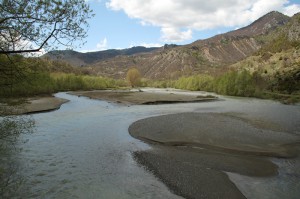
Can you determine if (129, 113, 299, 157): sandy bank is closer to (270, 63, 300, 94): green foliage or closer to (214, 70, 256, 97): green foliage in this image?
(214, 70, 256, 97): green foliage

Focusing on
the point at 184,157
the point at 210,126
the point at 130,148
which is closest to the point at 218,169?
the point at 184,157

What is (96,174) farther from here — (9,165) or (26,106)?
(26,106)

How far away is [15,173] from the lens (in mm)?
15359

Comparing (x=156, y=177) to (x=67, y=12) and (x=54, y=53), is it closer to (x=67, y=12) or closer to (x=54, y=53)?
(x=54, y=53)

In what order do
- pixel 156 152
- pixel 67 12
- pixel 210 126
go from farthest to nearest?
1. pixel 210 126
2. pixel 156 152
3. pixel 67 12

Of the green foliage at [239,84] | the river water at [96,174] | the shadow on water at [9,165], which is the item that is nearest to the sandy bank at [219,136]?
the river water at [96,174]

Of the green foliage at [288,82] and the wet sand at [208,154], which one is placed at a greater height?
the green foliage at [288,82]

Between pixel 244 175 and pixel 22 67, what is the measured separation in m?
14.0

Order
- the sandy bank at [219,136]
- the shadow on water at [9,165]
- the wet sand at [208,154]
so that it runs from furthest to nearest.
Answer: the sandy bank at [219,136], the wet sand at [208,154], the shadow on water at [9,165]

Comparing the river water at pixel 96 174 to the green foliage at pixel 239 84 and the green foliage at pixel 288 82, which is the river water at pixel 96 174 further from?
the green foliage at pixel 288 82

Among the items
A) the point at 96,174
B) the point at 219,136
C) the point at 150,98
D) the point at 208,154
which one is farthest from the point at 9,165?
the point at 150,98

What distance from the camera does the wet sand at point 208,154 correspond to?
47.4 feet

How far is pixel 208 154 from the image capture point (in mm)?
20203

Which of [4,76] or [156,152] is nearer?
[4,76]
